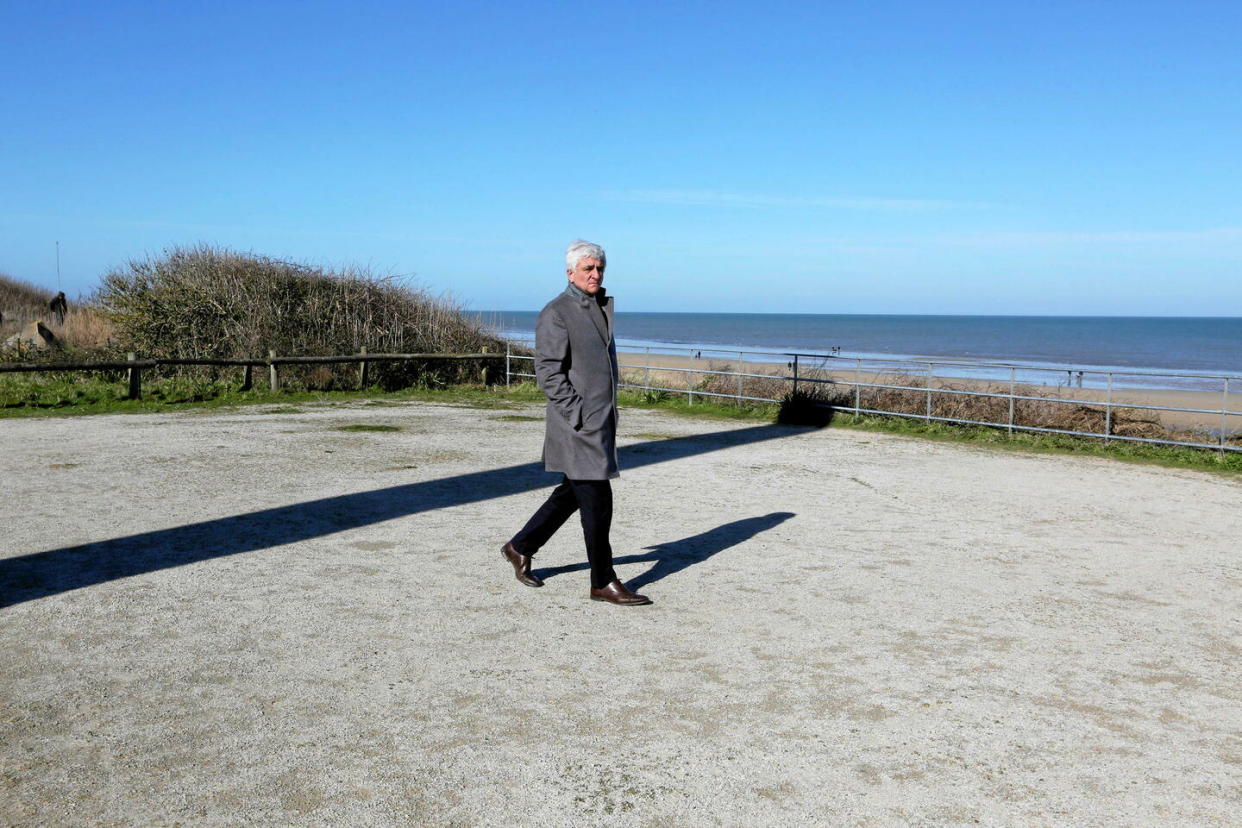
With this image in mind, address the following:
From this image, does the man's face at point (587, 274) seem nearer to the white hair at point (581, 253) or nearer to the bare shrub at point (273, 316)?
the white hair at point (581, 253)

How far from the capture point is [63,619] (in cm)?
540

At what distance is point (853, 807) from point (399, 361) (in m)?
19.7

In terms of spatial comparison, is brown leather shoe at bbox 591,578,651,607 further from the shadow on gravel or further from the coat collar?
the shadow on gravel

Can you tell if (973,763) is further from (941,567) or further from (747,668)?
(941,567)

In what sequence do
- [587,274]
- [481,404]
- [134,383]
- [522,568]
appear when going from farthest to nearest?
[481,404] → [134,383] → [522,568] → [587,274]

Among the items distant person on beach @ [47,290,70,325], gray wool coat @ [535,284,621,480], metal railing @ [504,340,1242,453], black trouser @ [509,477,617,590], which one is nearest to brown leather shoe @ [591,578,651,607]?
black trouser @ [509,477,617,590]

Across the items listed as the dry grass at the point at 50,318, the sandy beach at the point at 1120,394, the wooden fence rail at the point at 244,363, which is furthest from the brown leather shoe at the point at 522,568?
the dry grass at the point at 50,318

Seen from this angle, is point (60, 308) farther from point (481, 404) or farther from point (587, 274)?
point (587, 274)

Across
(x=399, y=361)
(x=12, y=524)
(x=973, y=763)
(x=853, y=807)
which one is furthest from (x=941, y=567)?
(x=399, y=361)

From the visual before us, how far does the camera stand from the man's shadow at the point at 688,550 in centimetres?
664

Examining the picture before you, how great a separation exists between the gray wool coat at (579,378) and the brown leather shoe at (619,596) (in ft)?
2.21

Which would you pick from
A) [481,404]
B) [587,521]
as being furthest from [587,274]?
[481,404]

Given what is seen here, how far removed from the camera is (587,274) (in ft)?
18.3

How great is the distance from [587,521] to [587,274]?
4.31 feet
